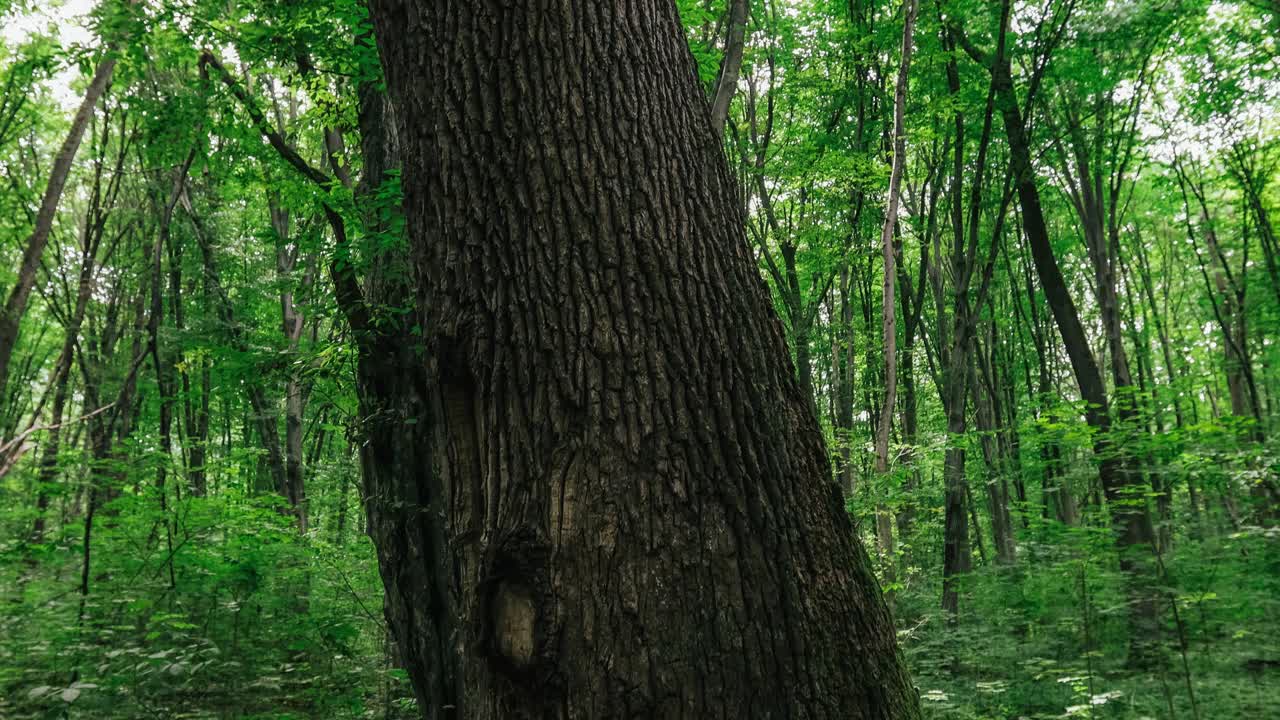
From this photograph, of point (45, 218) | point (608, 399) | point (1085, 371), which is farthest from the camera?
point (1085, 371)

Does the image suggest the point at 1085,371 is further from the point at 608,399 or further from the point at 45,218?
the point at 45,218

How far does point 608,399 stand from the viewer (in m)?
1.58

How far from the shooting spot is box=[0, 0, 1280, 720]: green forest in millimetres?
1567

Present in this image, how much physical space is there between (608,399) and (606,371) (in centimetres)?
7

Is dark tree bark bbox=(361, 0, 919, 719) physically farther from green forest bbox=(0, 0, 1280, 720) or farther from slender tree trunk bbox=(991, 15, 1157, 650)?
slender tree trunk bbox=(991, 15, 1157, 650)

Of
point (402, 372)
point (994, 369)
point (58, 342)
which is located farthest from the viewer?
point (58, 342)

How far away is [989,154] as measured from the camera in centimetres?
1302

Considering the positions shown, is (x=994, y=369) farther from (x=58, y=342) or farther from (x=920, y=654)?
(x=58, y=342)

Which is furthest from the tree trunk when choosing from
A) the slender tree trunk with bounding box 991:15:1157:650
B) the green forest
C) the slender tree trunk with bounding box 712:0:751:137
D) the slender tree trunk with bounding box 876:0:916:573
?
the slender tree trunk with bounding box 991:15:1157:650

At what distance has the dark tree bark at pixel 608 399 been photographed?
1.49 metres

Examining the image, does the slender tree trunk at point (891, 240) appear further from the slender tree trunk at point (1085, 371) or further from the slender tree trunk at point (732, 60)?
the slender tree trunk at point (1085, 371)

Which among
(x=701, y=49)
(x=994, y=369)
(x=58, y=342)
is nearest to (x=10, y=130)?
(x=58, y=342)

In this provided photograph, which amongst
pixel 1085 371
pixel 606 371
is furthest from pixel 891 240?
pixel 606 371

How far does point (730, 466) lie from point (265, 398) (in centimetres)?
1598
